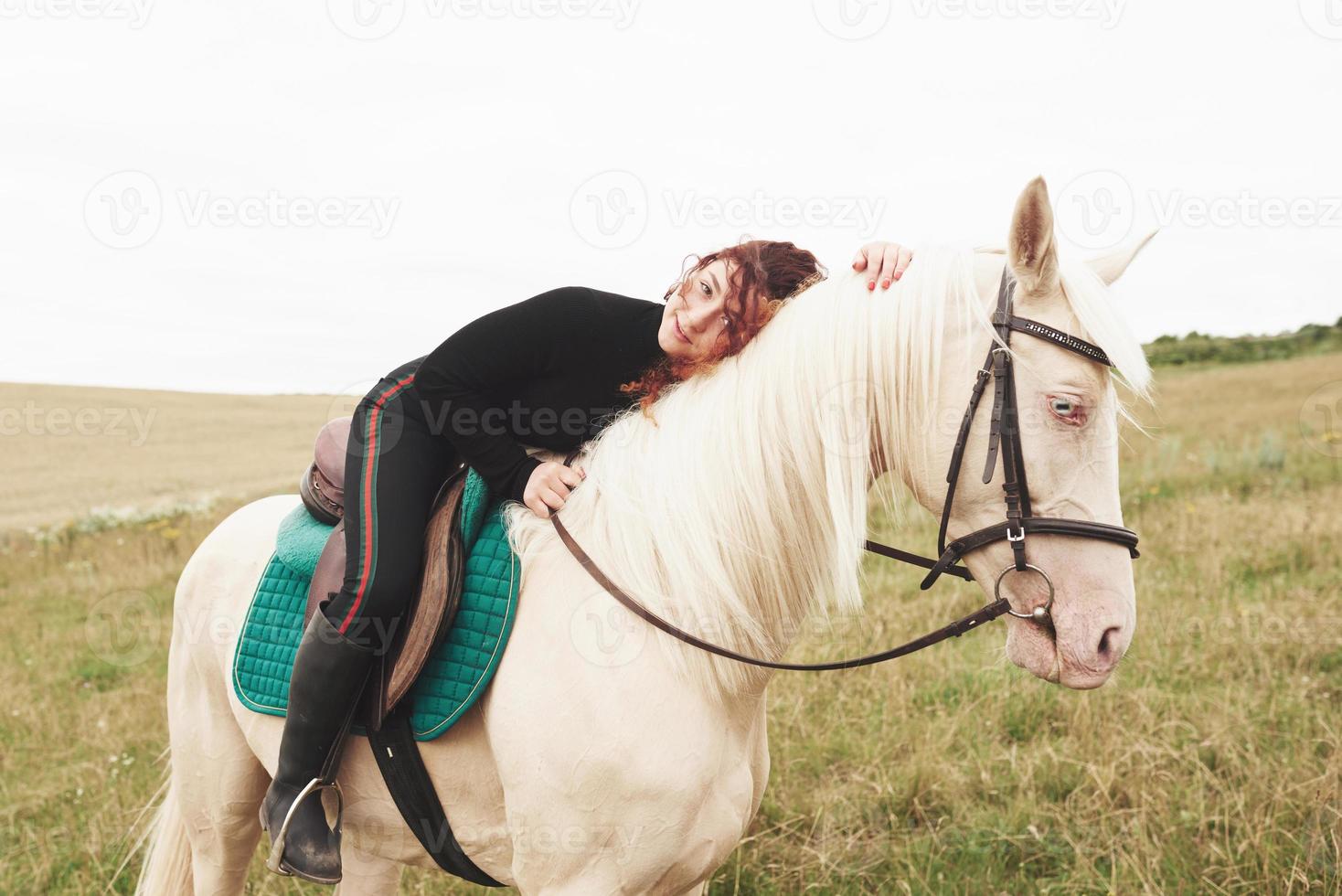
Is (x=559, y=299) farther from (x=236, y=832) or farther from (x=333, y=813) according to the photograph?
(x=236, y=832)

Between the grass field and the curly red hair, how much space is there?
107cm

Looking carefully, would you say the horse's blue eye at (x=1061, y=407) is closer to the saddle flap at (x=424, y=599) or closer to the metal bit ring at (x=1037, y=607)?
the metal bit ring at (x=1037, y=607)

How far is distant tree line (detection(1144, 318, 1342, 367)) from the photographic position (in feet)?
128

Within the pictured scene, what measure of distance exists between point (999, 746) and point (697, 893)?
256 centimetres

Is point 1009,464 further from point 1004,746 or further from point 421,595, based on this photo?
point 1004,746

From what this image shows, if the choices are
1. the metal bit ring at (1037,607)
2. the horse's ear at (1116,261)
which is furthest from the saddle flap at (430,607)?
the horse's ear at (1116,261)

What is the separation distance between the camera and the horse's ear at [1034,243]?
1903 mm

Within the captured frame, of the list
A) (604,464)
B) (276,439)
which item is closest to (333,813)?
(604,464)

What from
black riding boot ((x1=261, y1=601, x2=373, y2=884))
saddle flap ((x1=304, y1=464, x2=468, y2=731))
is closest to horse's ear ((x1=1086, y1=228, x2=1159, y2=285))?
saddle flap ((x1=304, y1=464, x2=468, y2=731))

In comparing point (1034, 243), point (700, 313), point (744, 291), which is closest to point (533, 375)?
point (700, 313)

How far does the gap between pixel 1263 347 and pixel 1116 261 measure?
46689 millimetres

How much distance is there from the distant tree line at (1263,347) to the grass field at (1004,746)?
1432 inches

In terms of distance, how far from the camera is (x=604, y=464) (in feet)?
8.01

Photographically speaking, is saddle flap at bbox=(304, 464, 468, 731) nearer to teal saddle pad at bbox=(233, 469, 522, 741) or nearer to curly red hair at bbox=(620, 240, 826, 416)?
teal saddle pad at bbox=(233, 469, 522, 741)
